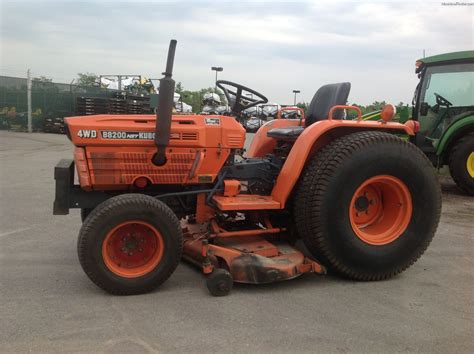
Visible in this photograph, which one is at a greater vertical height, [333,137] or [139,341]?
[333,137]

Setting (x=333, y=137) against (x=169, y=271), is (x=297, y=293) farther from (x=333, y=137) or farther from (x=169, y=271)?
(x=333, y=137)

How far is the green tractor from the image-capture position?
7.51 m

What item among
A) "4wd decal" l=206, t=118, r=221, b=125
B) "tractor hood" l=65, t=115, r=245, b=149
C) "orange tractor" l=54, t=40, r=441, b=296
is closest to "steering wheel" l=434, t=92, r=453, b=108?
"orange tractor" l=54, t=40, r=441, b=296

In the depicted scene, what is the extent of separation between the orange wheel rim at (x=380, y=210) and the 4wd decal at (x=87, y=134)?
2.03m

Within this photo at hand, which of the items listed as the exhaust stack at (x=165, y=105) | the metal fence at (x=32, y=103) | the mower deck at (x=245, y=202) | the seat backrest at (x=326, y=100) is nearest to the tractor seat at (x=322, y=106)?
the seat backrest at (x=326, y=100)

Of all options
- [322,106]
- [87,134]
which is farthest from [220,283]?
[322,106]

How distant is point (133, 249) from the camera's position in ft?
10.9

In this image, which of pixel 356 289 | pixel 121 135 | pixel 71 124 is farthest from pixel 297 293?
pixel 71 124

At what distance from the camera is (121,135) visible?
3.42 m

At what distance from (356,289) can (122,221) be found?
5.93 ft

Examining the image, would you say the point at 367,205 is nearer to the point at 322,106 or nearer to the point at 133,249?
the point at 322,106

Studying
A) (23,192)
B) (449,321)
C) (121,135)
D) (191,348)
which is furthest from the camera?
(23,192)

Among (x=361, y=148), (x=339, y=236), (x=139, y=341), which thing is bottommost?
(x=139, y=341)

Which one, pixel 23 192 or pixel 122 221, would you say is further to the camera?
pixel 23 192
